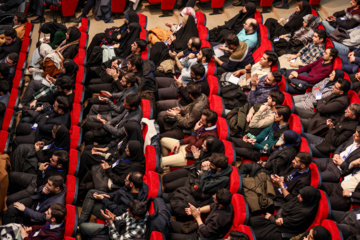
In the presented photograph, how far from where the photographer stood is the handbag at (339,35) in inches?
255

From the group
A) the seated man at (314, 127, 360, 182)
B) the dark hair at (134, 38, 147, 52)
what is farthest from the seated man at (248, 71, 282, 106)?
the dark hair at (134, 38, 147, 52)

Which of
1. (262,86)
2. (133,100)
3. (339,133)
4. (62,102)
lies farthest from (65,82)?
(339,133)

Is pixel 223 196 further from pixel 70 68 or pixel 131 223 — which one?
pixel 70 68

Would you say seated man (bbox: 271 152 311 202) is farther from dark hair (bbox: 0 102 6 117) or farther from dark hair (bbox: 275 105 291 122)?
dark hair (bbox: 0 102 6 117)

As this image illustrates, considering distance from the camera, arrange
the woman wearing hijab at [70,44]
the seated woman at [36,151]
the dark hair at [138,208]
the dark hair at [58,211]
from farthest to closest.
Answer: the woman wearing hijab at [70,44] → the seated woman at [36,151] → the dark hair at [58,211] → the dark hair at [138,208]

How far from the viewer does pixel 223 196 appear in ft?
13.5

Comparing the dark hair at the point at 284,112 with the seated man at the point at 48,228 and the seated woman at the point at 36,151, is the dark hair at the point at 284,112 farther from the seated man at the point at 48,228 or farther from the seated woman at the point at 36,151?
the seated man at the point at 48,228

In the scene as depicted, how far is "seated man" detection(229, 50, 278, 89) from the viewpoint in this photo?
5.72 m

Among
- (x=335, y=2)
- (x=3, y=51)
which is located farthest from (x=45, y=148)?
(x=335, y=2)

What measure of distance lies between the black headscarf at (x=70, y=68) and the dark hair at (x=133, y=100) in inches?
46.4

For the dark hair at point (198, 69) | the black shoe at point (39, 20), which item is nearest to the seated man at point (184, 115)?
the dark hair at point (198, 69)

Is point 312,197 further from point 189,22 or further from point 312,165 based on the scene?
point 189,22

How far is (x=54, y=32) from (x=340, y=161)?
4.25 meters

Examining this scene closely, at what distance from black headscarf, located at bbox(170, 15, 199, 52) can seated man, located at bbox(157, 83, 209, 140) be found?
1.31m
